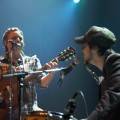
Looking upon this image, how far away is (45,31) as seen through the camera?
7230 mm

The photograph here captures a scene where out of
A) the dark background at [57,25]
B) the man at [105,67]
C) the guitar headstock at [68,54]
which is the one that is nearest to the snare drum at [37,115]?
the guitar headstock at [68,54]

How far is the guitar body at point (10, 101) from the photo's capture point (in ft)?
17.2

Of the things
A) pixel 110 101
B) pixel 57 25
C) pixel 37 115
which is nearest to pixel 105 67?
pixel 110 101

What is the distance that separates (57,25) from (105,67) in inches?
162

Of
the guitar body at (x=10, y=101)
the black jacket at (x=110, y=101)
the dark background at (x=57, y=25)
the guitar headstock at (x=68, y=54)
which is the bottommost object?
the black jacket at (x=110, y=101)

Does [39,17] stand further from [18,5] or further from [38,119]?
[38,119]

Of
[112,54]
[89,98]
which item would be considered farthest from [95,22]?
[112,54]

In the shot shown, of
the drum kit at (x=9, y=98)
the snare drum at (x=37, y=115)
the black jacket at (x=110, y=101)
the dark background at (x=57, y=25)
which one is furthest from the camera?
the dark background at (x=57, y=25)

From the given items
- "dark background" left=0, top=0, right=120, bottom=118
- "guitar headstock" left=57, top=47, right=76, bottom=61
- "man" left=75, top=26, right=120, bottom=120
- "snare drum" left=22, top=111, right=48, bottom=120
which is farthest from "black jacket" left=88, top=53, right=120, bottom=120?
"dark background" left=0, top=0, right=120, bottom=118

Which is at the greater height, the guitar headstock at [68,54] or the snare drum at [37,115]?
the guitar headstock at [68,54]

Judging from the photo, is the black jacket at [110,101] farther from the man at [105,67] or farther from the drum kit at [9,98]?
the drum kit at [9,98]

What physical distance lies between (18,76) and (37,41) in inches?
96.0

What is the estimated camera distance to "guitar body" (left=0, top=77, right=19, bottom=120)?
17.2 feet

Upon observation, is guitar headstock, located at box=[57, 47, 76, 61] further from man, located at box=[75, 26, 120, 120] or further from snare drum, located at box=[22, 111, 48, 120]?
man, located at box=[75, 26, 120, 120]
